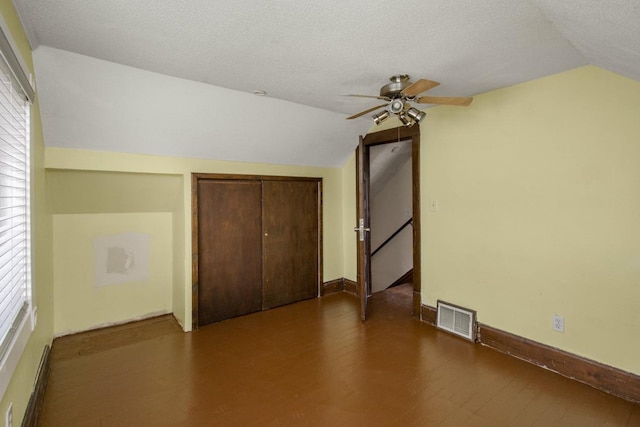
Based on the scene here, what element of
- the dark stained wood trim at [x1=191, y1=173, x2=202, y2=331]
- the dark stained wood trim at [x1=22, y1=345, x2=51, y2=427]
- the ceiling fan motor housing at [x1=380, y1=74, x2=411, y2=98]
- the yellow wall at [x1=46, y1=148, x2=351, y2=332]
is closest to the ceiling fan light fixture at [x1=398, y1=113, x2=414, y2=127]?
the ceiling fan motor housing at [x1=380, y1=74, x2=411, y2=98]

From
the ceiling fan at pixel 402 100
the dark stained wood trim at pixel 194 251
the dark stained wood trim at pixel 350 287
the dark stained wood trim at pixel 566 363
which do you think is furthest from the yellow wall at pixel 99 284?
the dark stained wood trim at pixel 566 363

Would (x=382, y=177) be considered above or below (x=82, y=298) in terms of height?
above

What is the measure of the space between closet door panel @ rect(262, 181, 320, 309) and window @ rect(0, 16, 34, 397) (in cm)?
218

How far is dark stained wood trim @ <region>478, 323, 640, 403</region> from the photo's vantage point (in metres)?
2.05

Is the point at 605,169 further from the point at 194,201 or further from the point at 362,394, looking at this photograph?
the point at 194,201

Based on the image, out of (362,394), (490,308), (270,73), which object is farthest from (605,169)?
(270,73)

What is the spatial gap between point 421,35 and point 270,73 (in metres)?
1.07

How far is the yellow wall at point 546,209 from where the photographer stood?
81.7 inches

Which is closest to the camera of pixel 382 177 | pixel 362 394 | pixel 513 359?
pixel 362 394

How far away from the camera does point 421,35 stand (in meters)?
1.75

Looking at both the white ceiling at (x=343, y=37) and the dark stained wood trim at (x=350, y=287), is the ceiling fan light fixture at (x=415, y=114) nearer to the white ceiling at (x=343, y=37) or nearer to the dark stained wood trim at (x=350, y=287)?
the white ceiling at (x=343, y=37)

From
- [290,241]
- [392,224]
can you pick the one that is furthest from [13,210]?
[392,224]

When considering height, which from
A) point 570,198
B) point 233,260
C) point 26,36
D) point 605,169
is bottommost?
point 233,260

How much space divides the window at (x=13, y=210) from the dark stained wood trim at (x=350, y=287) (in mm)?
3292
